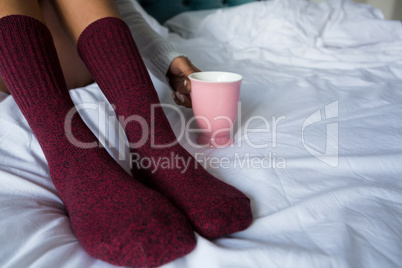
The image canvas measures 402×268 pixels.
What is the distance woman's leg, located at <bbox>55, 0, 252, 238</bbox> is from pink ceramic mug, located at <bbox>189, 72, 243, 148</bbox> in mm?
72

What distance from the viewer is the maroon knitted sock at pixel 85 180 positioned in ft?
1.04

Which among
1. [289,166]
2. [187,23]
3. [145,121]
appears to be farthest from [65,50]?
[187,23]

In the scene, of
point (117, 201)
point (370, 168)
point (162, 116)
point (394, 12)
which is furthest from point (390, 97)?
point (394, 12)

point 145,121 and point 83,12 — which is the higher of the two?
point 83,12

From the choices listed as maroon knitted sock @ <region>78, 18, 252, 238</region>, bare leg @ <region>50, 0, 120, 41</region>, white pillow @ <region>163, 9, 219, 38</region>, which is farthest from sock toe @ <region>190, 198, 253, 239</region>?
white pillow @ <region>163, 9, 219, 38</region>

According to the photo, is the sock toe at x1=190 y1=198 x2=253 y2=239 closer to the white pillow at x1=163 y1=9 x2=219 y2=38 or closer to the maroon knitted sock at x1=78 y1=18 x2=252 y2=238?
the maroon knitted sock at x1=78 y1=18 x2=252 y2=238

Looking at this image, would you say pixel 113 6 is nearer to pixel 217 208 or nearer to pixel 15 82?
pixel 15 82

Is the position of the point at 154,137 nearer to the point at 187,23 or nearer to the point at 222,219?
the point at 222,219

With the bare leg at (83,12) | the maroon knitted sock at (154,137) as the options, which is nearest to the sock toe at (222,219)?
the maroon knitted sock at (154,137)

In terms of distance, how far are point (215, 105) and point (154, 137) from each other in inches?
4.7

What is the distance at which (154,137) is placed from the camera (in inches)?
18.5

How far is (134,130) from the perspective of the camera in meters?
0.48

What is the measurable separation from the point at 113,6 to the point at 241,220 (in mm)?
429

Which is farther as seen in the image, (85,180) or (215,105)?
(215,105)
